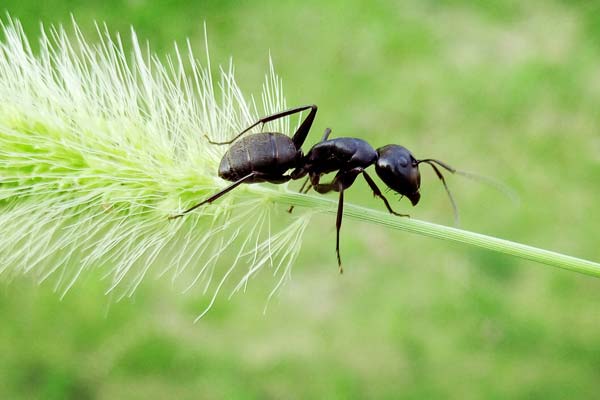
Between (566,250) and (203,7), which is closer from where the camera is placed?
(566,250)

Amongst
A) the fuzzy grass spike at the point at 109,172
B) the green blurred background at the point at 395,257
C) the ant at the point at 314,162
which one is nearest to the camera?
the fuzzy grass spike at the point at 109,172

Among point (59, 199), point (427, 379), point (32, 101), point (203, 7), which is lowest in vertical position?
point (427, 379)

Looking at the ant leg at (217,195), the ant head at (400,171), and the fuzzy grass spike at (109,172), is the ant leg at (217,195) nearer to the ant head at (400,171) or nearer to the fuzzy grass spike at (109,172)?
the fuzzy grass spike at (109,172)

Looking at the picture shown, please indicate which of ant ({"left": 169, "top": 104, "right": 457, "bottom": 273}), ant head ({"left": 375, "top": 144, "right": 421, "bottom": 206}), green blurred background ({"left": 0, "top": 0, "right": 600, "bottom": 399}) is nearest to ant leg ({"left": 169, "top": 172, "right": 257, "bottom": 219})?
ant ({"left": 169, "top": 104, "right": 457, "bottom": 273})

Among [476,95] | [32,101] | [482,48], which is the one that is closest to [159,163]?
[32,101]

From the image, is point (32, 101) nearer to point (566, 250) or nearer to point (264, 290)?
point (264, 290)

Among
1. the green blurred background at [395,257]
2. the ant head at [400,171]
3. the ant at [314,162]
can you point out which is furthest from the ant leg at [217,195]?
the green blurred background at [395,257]

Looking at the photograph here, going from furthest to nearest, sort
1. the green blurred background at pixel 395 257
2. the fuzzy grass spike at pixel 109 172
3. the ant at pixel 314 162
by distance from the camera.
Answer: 1. the green blurred background at pixel 395 257
2. the ant at pixel 314 162
3. the fuzzy grass spike at pixel 109 172
